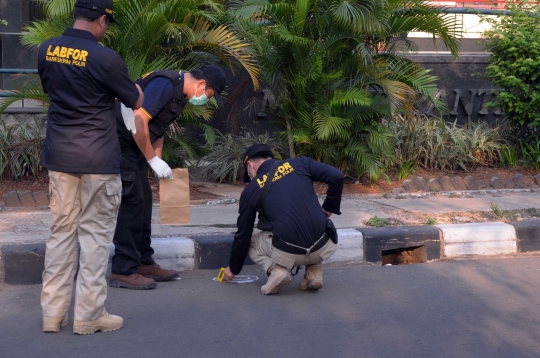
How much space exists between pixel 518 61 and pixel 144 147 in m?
6.53

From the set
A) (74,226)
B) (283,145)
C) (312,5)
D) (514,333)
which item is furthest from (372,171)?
(74,226)

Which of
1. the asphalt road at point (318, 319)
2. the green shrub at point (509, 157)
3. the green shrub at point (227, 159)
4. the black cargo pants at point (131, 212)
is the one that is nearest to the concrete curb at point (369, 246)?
the asphalt road at point (318, 319)

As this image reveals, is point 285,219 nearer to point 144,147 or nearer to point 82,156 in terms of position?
point 144,147

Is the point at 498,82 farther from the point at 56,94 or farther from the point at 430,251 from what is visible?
the point at 56,94

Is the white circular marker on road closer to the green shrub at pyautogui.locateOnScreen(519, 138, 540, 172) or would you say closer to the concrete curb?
the concrete curb

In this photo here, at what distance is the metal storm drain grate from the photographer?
6227 millimetres

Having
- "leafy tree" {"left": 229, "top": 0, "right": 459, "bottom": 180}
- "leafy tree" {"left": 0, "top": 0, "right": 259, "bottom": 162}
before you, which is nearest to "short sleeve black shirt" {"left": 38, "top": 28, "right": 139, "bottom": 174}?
"leafy tree" {"left": 0, "top": 0, "right": 259, "bottom": 162}

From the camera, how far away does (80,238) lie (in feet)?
13.1

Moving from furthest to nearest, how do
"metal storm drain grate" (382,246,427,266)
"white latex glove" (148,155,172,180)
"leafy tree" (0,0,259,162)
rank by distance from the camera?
"leafy tree" (0,0,259,162)
"metal storm drain grate" (382,246,427,266)
"white latex glove" (148,155,172,180)

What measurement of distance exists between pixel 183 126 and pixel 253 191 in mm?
3544

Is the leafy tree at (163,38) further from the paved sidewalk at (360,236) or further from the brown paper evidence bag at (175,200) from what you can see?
the brown paper evidence bag at (175,200)

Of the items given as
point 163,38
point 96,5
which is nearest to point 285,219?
point 96,5

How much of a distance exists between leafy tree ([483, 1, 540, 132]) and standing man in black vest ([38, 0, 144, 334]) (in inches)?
270

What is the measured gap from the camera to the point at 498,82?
9.68 meters
